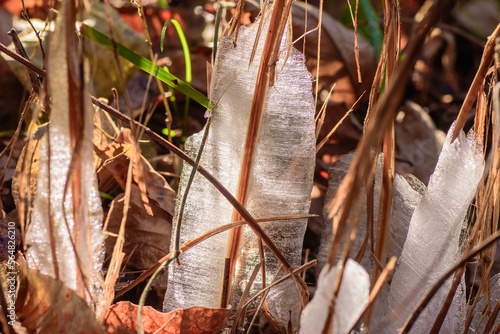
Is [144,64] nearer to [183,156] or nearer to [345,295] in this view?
[183,156]

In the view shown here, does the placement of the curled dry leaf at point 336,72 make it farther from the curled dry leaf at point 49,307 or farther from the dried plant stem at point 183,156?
the curled dry leaf at point 49,307

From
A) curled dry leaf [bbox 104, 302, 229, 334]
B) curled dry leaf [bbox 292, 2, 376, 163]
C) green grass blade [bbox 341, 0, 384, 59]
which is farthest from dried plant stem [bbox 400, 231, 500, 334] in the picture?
green grass blade [bbox 341, 0, 384, 59]

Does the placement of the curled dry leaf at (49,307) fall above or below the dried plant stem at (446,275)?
below

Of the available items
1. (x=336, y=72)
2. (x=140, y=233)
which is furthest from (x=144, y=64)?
(x=336, y=72)

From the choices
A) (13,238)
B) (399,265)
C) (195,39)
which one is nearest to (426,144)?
(399,265)

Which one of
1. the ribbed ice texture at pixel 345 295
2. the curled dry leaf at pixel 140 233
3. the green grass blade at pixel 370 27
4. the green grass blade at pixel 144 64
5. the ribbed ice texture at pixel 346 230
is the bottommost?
the curled dry leaf at pixel 140 233

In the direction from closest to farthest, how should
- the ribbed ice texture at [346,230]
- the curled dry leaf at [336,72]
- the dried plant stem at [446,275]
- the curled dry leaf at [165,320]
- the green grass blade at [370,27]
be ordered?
the dried plant stem at [446,275], the curled dry leaf at [165,320], the ribbed ice texture at [346,230], the curled dry leaf at [336,72], the green grass blade at [370,27]

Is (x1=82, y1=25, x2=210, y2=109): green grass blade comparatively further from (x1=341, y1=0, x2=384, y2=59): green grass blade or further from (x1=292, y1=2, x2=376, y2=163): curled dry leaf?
(x1=341, y1=0, x2=384, y2=59): green grass blade

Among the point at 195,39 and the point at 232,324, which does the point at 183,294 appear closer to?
the point at 232,324

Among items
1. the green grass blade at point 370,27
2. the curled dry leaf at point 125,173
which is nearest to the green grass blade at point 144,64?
the curled dry leaf at point 125,173
